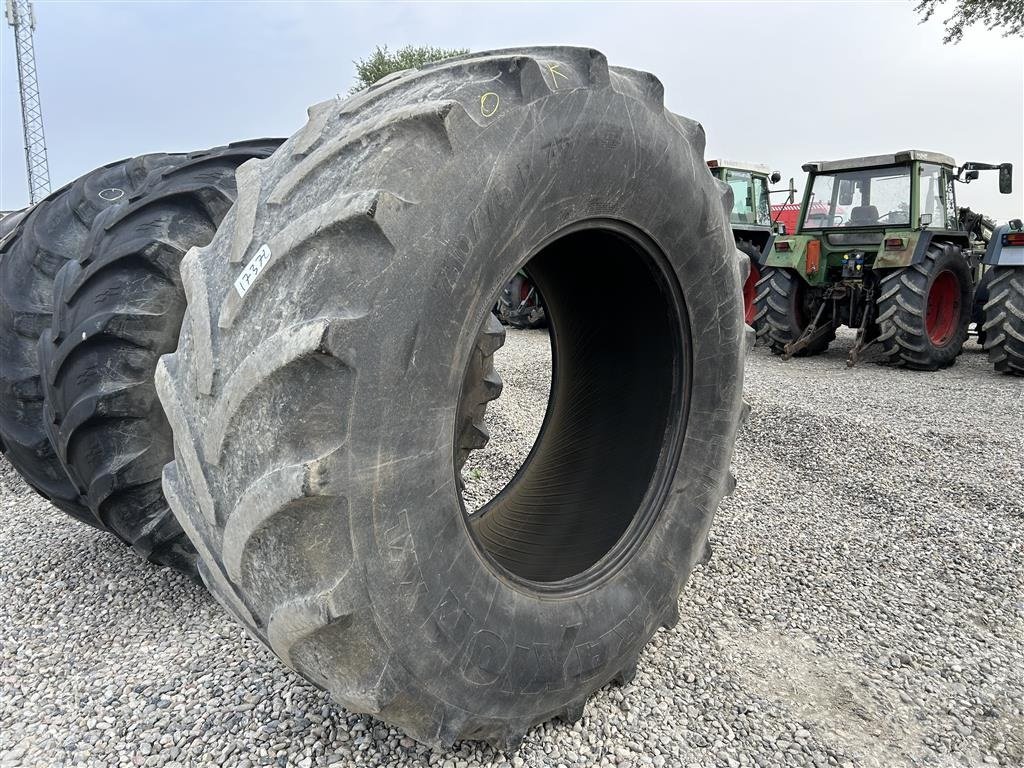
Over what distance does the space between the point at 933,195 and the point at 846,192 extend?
938 millimetres

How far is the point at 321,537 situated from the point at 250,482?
0.17 metres

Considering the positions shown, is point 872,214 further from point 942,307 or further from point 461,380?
point 461,380

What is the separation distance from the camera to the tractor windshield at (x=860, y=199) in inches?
339

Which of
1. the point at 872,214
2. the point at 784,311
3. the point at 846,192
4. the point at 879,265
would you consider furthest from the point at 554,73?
the point at 846,192

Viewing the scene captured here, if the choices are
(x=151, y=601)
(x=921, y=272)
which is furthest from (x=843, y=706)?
(x=921, y=272)

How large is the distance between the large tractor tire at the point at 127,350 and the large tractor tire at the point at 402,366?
0.83m

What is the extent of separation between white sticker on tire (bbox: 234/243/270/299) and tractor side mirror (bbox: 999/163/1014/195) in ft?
33.4

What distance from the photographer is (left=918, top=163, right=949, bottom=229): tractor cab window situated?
336 inches

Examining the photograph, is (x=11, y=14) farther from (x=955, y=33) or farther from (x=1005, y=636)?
(x=1005, y=636)

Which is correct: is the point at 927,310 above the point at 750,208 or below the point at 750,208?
→ below

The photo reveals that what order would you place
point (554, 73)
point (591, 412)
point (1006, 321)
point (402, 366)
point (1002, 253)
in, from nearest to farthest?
point (402, 366)
point (554, 73)
point (591, 412)
point (1006, 321)
point (1002, 253)

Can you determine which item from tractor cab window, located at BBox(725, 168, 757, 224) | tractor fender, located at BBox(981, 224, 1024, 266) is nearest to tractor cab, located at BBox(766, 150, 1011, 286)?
tractor fender, located at BBox(981, 224, 1024, 266)

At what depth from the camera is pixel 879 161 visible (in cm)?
Result: 856

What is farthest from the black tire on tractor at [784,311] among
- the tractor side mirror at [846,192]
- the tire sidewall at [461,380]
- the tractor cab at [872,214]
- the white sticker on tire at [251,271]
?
the white sticker on tire at [251,271]
